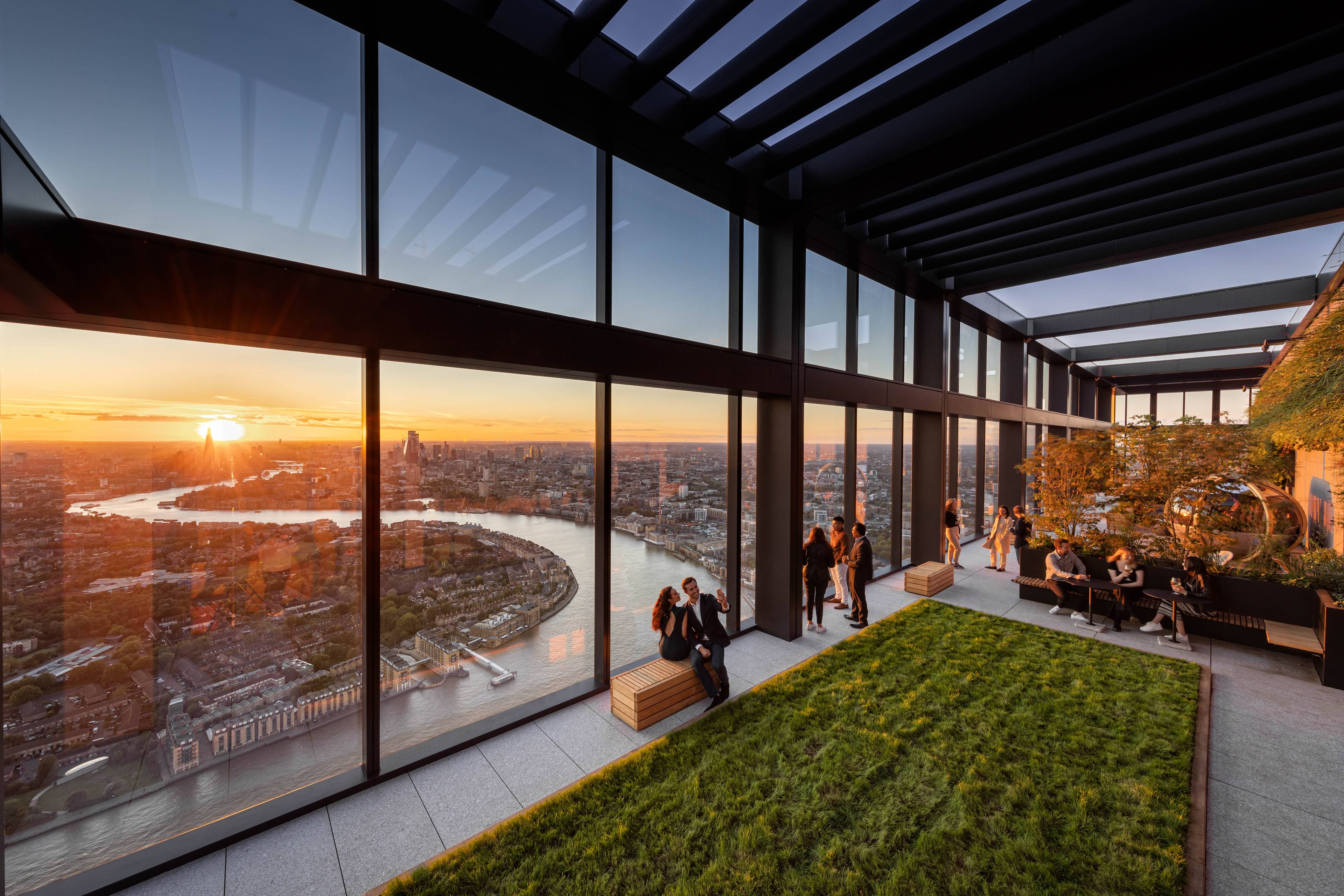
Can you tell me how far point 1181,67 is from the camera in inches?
169

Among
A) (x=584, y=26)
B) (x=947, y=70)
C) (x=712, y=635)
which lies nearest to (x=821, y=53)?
(x=947, y=70)

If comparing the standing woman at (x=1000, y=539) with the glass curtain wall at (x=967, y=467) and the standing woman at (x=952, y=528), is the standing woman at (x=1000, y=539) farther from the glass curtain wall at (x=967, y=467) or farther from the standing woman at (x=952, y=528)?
the glass curtain wall at (x=967, y=467)

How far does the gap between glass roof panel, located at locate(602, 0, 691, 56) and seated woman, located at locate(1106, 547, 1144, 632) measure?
9.99 meters

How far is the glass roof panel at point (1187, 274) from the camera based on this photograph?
9117 millimetres

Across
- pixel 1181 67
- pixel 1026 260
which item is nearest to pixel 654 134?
pixel 1181 67

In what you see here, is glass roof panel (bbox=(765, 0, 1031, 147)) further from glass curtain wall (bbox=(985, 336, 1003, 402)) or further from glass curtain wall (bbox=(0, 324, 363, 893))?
glass curtain wall (bbox=(985, 336, 1003, 402))

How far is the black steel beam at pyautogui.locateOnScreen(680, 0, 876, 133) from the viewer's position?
401 cm

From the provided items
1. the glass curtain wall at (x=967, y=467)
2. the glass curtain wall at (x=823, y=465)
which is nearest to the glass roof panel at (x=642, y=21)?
the glass curtain wall at (x=823, y=465)

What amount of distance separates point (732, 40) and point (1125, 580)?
9629mm

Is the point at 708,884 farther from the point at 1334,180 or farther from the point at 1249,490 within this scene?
the point at 1249,490

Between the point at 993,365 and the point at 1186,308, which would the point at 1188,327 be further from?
the point at 993,365

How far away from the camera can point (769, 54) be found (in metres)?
4.47

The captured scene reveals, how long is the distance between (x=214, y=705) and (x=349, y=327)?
116 inches

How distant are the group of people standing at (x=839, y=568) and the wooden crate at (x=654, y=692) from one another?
267 centimetres
